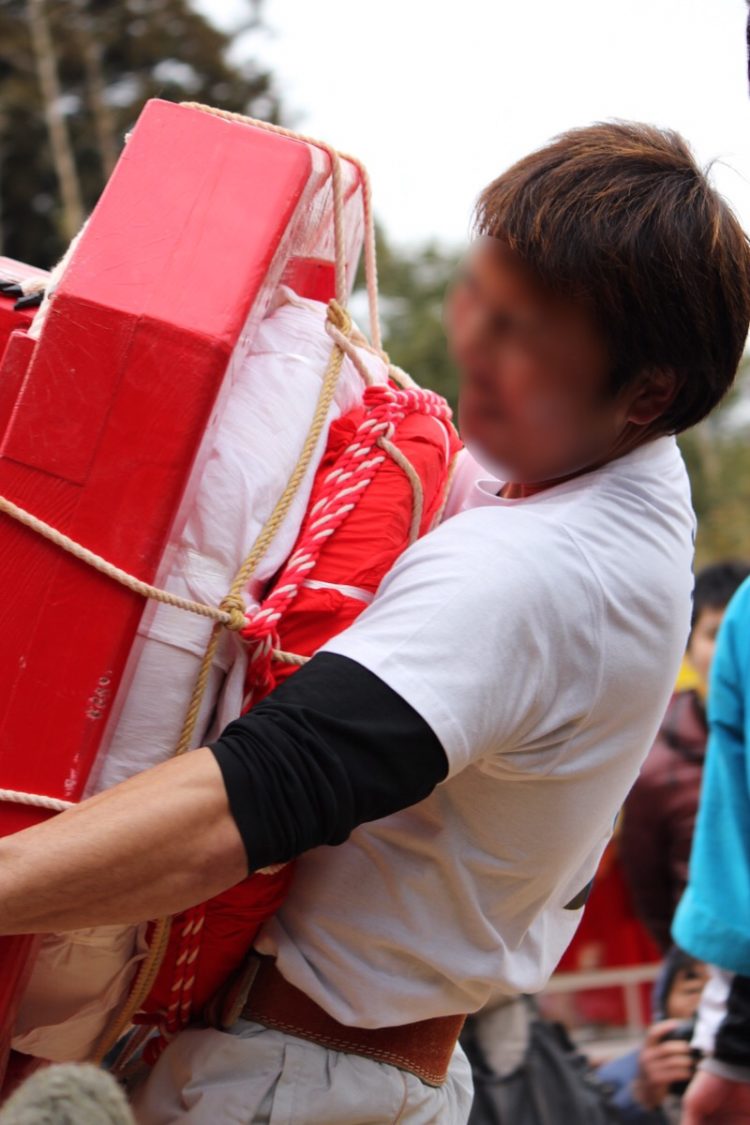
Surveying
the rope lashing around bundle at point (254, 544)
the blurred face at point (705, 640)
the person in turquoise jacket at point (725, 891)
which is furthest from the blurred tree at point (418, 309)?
the rope lashing around bundle at point (254, 544)

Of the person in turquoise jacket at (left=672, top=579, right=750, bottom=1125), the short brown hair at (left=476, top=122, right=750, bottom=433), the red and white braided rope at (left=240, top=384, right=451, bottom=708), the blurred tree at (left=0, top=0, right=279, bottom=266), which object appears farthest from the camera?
the blurred tree at (left=0, top=0, right=279, bottom=266)

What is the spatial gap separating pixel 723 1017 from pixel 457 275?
1623 millimetres

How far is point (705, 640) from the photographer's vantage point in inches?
138

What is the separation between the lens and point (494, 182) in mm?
1406

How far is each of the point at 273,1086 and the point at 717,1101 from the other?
137 centimetres

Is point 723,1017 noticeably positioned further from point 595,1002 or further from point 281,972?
point 595,1002

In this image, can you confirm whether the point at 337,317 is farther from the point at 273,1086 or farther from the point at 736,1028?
the point at 736,1028

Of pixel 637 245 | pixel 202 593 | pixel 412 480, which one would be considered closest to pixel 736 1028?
pixel 412 480

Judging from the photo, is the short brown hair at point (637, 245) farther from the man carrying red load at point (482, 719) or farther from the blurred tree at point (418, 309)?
the blurred tree at point (418, 309)

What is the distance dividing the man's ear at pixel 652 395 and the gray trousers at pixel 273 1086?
2.55 feet

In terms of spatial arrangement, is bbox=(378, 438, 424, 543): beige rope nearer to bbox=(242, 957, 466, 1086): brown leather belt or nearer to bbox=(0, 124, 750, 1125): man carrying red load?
bbox=(0, 124, 750, 1125): man carrying red load

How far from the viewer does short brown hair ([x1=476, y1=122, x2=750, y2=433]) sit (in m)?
1.28

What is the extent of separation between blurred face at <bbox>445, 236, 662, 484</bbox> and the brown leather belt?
633 mm

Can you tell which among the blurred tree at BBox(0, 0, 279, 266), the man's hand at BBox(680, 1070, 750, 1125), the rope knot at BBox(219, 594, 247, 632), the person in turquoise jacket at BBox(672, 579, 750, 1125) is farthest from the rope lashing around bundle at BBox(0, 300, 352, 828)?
the blurred tree at BBox(0, 0, 279, 266)
